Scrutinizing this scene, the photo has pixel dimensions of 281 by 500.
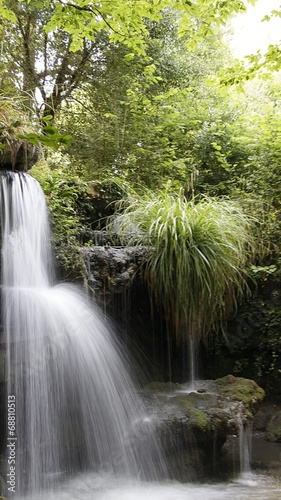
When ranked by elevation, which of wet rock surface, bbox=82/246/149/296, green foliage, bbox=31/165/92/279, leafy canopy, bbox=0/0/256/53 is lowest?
wet rock surface, bbox=82/246/149/296

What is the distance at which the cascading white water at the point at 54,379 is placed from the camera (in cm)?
311

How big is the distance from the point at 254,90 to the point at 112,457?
905cm

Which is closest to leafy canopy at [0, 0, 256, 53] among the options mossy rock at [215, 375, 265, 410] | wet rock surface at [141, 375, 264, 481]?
wet rock surface at [141, 375, 264, 481]

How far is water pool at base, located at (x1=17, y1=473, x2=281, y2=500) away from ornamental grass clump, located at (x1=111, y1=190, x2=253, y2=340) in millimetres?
1477

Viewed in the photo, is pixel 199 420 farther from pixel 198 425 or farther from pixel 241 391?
pixel 241 391

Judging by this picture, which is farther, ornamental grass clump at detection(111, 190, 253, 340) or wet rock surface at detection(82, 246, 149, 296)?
ornamental grass clump at detection(111, 190, 253, 340)

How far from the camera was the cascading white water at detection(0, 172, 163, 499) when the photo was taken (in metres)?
3.11

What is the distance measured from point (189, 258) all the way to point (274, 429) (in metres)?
1.94

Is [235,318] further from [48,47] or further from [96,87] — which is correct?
[48,47]

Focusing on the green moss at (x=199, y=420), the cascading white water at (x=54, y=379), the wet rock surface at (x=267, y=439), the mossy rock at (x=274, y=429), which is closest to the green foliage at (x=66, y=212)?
the cascading white water at (x=54, y=379)

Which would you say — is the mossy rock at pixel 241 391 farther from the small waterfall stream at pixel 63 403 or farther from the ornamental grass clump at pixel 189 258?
the ornamental grass clump at pixel 189 258

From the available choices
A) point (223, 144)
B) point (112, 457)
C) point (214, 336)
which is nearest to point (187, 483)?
point (112, 457)

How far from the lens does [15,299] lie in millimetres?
3281

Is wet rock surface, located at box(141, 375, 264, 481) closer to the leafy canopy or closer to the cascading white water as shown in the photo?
the cascading white water
